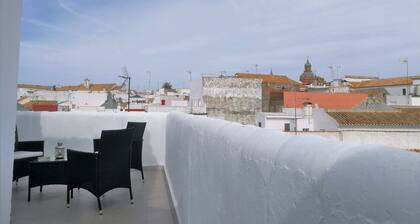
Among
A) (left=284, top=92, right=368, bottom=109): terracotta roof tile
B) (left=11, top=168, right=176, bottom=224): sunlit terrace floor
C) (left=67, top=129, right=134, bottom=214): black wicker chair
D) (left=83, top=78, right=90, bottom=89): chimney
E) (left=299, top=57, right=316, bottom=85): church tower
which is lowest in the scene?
(left=11, top=168, right=176, bottom=224): sunlit terrace floor

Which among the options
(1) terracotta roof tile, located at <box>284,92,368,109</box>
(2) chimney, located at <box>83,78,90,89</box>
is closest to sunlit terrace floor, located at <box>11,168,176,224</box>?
(1) terracotta roof tile, located at <box>284,92,368,109</box>

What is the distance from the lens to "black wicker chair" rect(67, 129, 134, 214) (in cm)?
390

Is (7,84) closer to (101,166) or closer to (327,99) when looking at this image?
(101,166)

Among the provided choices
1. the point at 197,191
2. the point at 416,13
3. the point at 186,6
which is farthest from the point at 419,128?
the point at 197,191

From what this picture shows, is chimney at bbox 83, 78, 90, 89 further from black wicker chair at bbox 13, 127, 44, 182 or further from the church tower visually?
black wicker chair at bbox 13, 127, 44, 182

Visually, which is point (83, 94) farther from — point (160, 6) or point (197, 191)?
point (197, 191)

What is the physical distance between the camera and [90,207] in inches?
163

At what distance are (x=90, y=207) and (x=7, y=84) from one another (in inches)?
96.8

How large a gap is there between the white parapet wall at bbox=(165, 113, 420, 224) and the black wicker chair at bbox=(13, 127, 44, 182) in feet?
12.0

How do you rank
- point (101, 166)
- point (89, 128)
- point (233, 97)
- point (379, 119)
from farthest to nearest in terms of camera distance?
1. point (233, 97)
2. point (379, 119)
3. point (89, 128)
4. point (101, 166)

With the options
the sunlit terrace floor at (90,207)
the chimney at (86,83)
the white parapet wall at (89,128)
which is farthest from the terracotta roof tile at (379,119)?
the chimney at (86,83)

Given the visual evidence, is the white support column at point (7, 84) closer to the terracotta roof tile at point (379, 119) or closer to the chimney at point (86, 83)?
the terracotta roof tile at point (379, 119)

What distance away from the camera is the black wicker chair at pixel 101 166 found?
3896mm

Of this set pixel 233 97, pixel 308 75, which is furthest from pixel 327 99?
pixel 308 75
